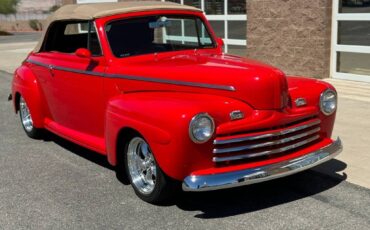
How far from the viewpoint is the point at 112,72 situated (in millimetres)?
4965

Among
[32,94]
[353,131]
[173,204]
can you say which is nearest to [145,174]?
[173,204]

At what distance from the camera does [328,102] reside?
4707 millimetres

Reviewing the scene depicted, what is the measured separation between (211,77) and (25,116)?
367 centimetres

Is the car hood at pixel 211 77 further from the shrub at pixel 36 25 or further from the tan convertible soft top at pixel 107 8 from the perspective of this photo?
the shrub at pixel 36 25

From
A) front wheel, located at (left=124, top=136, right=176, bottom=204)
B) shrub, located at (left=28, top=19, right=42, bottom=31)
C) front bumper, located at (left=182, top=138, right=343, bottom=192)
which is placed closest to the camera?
front bumper, located at (left=182, top=138, right=343, bottom=192)

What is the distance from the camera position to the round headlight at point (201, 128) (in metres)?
3.86

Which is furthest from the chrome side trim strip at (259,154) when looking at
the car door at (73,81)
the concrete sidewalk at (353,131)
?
the car door at (73,81)

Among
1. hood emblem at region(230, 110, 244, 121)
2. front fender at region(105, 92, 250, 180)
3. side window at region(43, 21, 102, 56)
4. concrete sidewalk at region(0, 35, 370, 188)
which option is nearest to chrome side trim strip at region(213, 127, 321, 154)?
front fender at region(105, 92, 250, 180)

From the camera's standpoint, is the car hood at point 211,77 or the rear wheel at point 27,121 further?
the rear wheel at point 27,121

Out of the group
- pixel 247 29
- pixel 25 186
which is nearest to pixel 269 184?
pixel 25 186

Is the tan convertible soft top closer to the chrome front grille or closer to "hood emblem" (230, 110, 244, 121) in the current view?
"hood emblem" (230, 110, 244, 121)

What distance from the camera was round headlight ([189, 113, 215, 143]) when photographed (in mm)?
3861

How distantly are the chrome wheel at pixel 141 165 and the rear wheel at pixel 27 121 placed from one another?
2.60 meters

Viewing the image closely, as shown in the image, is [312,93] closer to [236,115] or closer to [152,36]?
[236,115]
